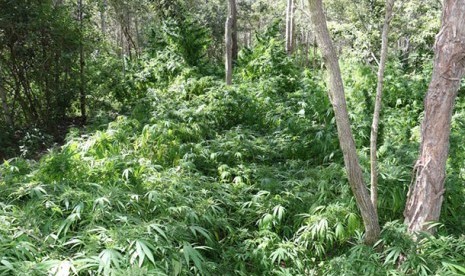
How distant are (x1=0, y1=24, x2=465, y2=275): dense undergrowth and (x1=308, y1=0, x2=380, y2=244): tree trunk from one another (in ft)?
0.52

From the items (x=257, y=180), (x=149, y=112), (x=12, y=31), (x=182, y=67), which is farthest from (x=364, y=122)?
(x=12, y=31)

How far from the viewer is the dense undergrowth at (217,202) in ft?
8.31

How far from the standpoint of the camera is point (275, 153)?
4879mm

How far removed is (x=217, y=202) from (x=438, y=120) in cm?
199

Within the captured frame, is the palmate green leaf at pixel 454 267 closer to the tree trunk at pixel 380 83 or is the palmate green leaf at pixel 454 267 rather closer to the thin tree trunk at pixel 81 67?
the tree trunk at pixel 380 83

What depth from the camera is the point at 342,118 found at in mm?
2568

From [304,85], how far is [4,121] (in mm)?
5836

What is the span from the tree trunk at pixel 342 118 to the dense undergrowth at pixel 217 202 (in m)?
0.16

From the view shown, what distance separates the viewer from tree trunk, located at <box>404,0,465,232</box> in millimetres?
2686

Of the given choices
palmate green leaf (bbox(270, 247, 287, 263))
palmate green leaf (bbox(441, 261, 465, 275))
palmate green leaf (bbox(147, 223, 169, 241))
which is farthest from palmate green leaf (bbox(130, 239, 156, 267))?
palmate green leaf (bbox(441, 261, 465, 275))

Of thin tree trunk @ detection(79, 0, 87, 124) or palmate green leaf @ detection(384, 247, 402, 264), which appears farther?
thin tree trunk @ detection(79, 0, 87, 124)

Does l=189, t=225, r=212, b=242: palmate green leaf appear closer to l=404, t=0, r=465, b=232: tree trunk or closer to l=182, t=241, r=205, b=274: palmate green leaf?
l=182, t=241, r=205, b=274: palmate green leaf

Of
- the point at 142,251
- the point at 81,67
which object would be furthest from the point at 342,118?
the point at 81,67

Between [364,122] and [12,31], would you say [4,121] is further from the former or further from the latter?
[364,122]
